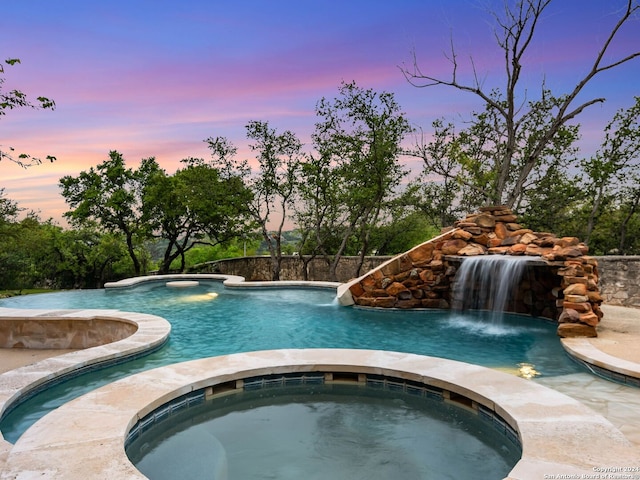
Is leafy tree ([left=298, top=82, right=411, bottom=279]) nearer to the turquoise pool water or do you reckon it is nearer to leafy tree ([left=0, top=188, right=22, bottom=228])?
the turquoise pool water

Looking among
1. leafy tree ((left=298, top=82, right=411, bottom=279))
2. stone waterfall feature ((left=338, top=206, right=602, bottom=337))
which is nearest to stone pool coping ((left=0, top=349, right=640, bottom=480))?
stone waterfall feature ((left=338, top=206, right=602, bottom=337))

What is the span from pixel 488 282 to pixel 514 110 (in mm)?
8807

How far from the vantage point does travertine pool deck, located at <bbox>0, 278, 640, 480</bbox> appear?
311 centimetres

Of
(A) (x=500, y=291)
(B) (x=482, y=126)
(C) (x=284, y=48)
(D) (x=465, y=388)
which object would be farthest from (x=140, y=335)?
(B) (x=482, y=126)

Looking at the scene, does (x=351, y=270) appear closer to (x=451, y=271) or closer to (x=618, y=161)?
(x=451, y=271)

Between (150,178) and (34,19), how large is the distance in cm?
1010

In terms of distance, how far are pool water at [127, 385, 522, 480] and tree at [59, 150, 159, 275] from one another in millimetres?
17786

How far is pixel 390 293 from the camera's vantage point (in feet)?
35.0

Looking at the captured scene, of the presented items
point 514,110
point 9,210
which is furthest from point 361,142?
point 9,210

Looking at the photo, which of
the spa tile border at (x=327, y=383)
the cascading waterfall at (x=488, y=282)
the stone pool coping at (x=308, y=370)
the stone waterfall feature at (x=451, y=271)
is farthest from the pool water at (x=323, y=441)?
the stone waterfall feature at (x=451, y=271)

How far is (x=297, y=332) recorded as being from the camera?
8258 mm

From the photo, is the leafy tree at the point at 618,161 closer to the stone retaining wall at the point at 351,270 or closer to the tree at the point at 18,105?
the stone retaining wall at the point at 351,270

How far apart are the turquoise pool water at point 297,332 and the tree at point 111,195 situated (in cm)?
814

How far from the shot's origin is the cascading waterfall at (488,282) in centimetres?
924
